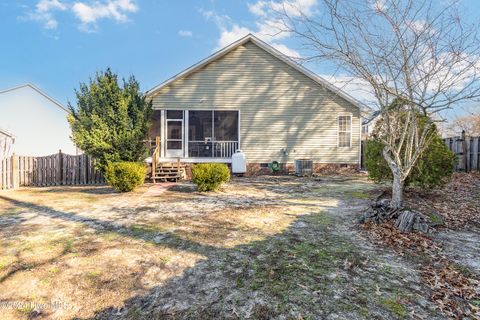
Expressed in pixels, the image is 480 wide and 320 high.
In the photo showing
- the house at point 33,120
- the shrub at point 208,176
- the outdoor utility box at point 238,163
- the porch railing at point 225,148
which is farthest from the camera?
the house at point 33,120

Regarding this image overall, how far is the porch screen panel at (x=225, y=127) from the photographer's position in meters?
15.8

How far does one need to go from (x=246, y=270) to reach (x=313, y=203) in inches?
183

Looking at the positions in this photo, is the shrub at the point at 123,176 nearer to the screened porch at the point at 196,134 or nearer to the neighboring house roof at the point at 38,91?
the screened porch at the point at 196,134

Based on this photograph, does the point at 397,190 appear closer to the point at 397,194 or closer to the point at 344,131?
the point at 397,194

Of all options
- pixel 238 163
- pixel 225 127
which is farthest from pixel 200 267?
pixel 225 127

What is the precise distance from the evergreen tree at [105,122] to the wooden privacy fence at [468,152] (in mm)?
14788

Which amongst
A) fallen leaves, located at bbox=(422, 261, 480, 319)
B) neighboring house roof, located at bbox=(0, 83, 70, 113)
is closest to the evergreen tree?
fallen leaves, located at bbox=(422, 261, 480, 319)

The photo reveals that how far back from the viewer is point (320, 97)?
14.8 m

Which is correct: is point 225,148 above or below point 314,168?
above

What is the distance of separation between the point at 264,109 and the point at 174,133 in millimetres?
5275

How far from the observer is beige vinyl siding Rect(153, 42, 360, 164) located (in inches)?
575

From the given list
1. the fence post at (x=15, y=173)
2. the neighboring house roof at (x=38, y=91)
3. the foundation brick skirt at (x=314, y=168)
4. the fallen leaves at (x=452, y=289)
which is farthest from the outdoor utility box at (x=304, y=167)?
the neighboring house roof at (x=38, y=91)

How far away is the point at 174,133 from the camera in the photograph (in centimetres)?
1507

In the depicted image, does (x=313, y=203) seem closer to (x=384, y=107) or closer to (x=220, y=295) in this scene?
(x=384, y=107)
